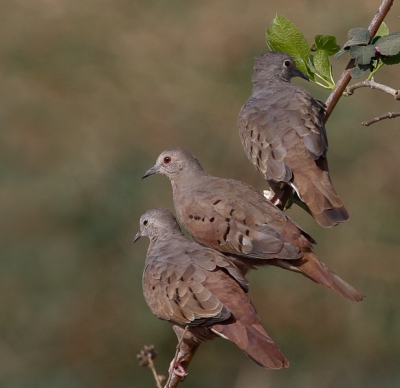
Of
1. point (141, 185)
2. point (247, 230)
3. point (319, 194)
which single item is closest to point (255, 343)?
point (247, 230)

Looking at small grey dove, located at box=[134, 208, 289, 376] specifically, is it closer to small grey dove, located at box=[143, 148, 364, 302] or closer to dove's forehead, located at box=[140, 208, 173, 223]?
small grey dove, located at box=[143, 148, 364, 302]

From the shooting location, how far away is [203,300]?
144 inches

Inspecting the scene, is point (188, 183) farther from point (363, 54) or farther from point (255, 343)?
point (363, 54)

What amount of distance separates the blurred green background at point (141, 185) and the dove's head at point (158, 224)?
2538mm

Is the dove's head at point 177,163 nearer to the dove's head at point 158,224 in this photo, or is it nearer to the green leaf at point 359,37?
the dove's head at point 158,224

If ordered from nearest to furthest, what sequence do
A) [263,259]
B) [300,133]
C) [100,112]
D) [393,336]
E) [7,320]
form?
[263,259]
[300,133]
[393,336]
[7,320]
[100,112]

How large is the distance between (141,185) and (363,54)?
5778 mm

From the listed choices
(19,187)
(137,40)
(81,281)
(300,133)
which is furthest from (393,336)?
(137,40)

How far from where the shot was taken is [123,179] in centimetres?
909

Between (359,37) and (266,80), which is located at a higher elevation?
(359,37)

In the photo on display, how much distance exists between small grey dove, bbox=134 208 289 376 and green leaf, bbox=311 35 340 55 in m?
1.12

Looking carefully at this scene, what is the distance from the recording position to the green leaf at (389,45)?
10.3ft

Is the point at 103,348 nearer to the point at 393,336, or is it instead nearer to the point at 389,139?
the point at 393,336

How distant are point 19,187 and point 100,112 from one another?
1826mm
